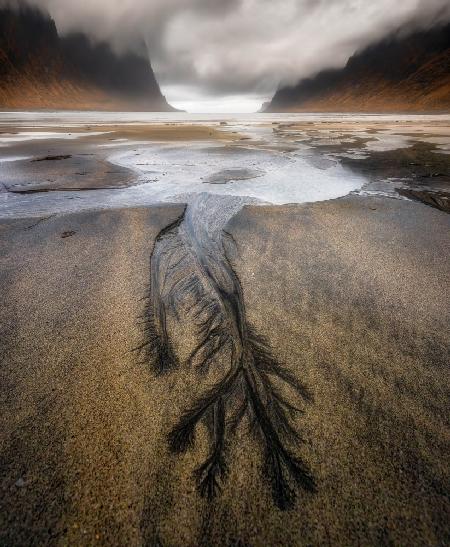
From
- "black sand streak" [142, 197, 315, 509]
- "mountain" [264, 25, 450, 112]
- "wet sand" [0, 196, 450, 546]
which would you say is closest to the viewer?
"wet sand" [0, 196, 450, 546]

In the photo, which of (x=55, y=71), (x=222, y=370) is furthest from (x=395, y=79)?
(x=222, y=370)

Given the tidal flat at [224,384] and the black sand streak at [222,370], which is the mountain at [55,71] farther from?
the black sand streak at [222,370]

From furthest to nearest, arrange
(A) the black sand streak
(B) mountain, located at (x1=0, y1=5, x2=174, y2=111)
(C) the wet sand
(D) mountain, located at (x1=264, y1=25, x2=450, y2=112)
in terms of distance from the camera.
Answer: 1. (B) mountain, located at (x1=0, y1=5, x2=174, y2=111)
2. (D) mountain, located at (x1=264, y1=25, x2=450, y2=112)
3. (A) the black sand streak
4. (C) the wet sand

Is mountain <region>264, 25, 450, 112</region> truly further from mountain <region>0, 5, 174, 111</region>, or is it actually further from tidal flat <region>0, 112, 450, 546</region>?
tidal flat <region>0, 112, 450, 546</region>

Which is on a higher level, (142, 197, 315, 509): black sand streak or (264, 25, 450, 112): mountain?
(142, 197, 315, 509): black sand streak

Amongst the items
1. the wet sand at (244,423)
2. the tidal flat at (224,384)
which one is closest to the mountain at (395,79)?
the tidal flat at (224,384)

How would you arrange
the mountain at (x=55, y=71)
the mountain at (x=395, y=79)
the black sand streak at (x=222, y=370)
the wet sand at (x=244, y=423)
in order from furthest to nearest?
the mountain at (x=55, y=71)
the mountain at (x=395, y=79)
the black sand streak at (x=222, y=370)
the wet sand at (x=244, y=423)

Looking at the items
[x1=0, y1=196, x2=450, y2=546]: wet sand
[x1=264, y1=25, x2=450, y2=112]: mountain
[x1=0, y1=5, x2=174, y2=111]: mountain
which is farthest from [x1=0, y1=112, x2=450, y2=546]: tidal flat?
[x1=0, y1=5, x2=174, y2=111]: mountain

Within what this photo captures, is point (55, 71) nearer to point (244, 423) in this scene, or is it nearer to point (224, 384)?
point (224, 384)

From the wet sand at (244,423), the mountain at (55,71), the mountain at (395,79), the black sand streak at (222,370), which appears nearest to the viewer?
the wet sand at (244,423)
